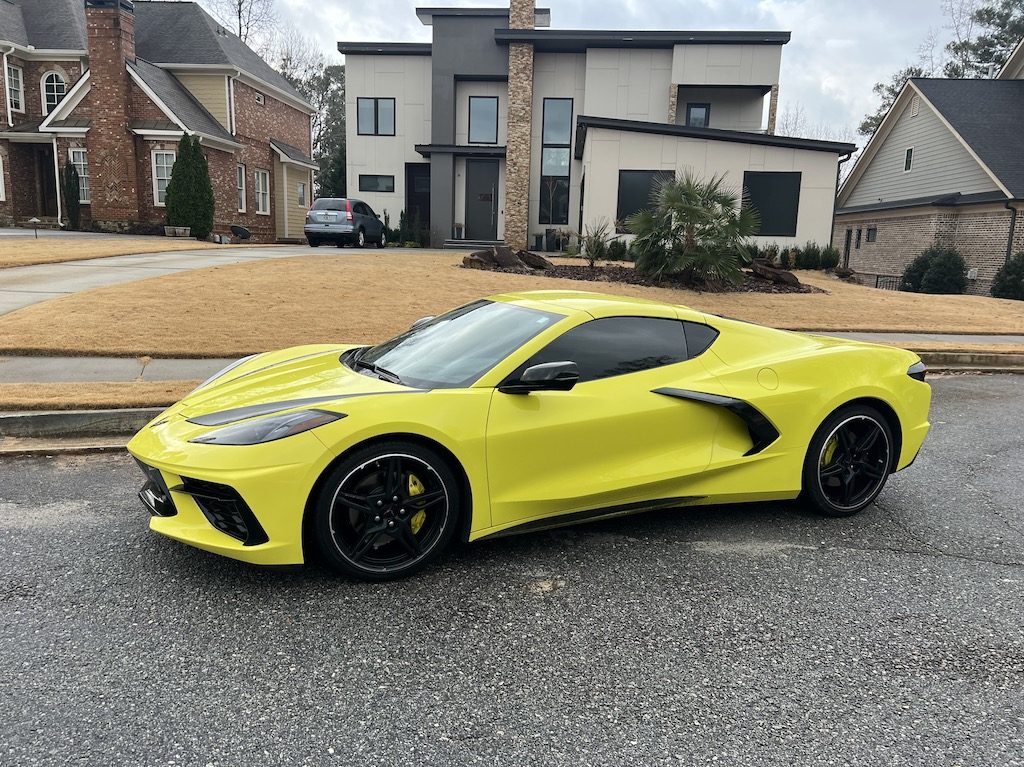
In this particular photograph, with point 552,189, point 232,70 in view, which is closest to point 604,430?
point 552,189

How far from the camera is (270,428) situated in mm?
3398

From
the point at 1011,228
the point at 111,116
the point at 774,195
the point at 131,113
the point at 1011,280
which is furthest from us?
the point at 131,113

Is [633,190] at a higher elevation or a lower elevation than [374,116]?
lower

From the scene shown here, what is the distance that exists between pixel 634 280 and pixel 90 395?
1203 cm

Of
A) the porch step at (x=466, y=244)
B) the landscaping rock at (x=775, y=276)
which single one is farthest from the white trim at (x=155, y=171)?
the landscaping rock at (x=775, y=276)

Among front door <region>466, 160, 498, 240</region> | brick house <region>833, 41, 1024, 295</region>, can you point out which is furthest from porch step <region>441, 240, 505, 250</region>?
brick house <region>833, 41, 1024, 295</region>

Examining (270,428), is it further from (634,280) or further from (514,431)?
(634,280)

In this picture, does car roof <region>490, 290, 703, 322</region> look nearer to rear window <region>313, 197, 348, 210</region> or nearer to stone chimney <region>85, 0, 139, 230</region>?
rear window <region>313, 197, 348, 210</region>

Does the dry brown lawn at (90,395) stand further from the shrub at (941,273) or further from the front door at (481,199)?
the shrub at (941,273)

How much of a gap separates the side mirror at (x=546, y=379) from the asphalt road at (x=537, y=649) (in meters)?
0.93

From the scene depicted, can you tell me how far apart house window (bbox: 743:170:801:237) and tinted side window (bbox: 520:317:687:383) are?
20786 millimetres

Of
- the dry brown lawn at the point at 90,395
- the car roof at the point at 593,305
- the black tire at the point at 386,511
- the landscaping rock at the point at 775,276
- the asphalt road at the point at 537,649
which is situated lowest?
the asphalt road at the point at 537,649

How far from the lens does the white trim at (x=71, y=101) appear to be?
2758 centimetres

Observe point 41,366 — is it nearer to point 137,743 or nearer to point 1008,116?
point 137,743
